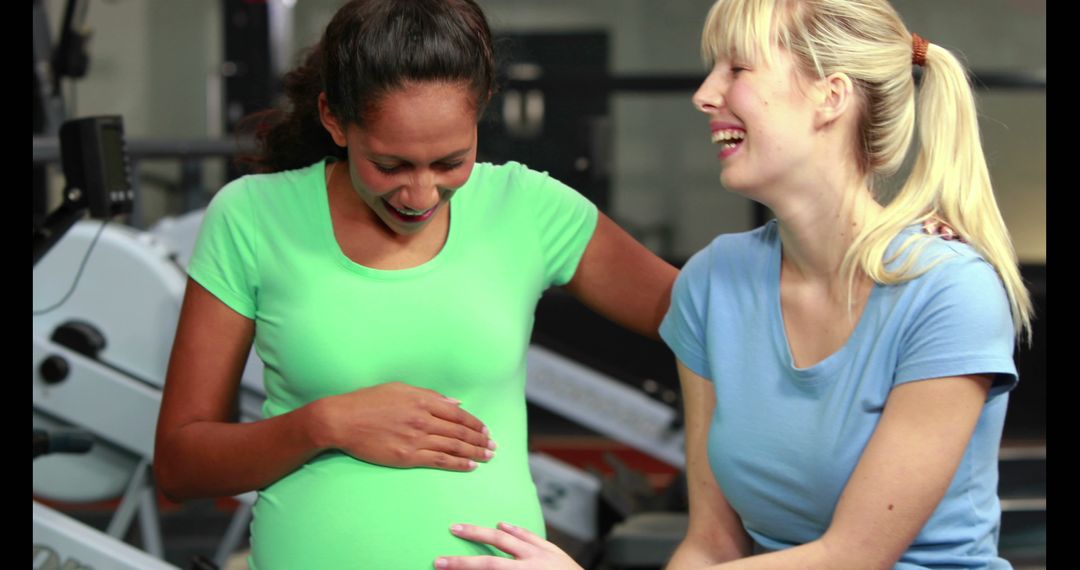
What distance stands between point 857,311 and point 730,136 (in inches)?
9.8

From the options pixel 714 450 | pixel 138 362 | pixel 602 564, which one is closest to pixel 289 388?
pixel 714 450

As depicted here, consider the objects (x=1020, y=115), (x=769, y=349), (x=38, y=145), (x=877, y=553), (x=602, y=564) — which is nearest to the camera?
(x=877, y=553)

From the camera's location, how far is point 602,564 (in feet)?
10.9

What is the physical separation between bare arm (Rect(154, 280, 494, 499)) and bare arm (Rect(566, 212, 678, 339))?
291 mm

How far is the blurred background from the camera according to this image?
357 cm

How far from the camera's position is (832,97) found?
1420mm

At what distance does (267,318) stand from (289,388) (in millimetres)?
92

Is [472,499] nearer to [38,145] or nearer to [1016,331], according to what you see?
[1016,331]

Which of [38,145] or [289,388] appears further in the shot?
[38,145]

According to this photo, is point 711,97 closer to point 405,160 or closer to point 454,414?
point 405,160

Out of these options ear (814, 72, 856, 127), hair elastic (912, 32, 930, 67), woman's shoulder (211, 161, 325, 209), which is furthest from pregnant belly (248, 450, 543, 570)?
hair elastic (912, 32, 930, 67)

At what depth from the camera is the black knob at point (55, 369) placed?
265cm

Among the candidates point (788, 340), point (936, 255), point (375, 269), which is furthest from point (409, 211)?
point (936, 255)

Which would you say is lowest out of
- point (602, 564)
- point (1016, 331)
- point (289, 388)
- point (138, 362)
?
point (602, 564)
